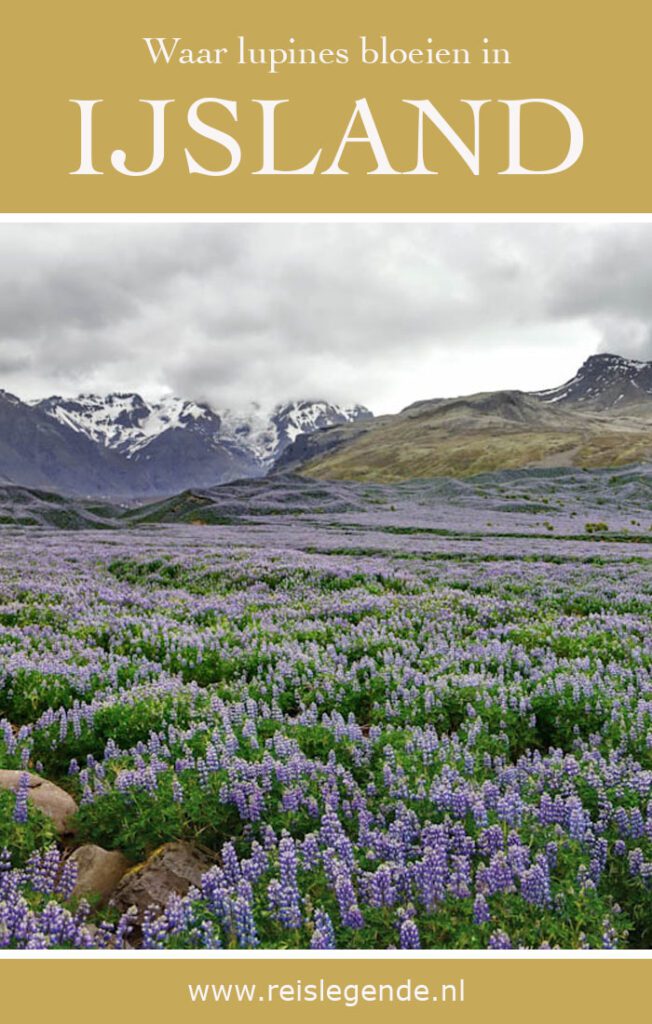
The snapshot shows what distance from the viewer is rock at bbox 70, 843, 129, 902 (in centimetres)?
457

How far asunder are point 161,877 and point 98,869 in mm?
543

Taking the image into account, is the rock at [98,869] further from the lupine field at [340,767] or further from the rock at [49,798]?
the rock at [49,798]

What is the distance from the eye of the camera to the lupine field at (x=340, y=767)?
13.5 ft

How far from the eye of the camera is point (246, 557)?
21469mm

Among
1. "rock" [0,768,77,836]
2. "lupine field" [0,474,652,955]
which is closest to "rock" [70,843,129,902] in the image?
"lupine field" [0,474,652,955]

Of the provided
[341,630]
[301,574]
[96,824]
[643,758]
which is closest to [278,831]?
[96,824]

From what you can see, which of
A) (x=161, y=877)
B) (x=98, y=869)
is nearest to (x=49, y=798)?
(x=98, y=869)

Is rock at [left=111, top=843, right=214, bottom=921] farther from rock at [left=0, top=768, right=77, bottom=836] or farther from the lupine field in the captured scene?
rock at [left=0, top=768, right=77, bottom=836]

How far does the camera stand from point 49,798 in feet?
18.0

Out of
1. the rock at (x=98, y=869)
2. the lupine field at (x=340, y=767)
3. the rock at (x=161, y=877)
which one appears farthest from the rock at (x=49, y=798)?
the rock at (x=161, y=877)

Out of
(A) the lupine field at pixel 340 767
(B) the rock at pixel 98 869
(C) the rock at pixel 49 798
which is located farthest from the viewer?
(C) the rock at pixel 49 798

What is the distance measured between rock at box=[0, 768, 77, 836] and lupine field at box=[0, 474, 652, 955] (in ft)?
0.55

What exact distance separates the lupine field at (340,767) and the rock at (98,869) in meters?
0.11

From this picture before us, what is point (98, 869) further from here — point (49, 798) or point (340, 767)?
point (340, 767)
